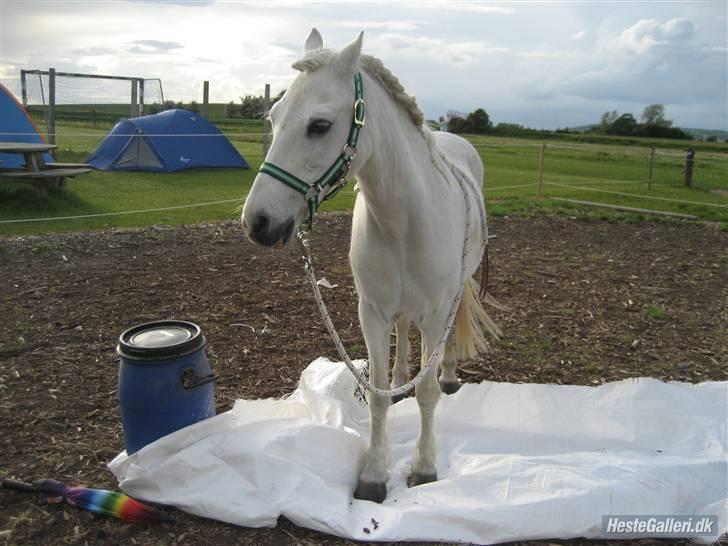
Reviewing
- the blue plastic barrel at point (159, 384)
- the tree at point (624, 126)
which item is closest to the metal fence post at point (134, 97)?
the blue plastic barrel at point (159, 384)

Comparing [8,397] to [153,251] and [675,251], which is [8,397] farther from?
[675,251]

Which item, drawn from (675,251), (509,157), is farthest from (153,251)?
(509,157)

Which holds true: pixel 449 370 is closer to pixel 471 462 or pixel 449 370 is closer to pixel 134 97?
pixel 471 462

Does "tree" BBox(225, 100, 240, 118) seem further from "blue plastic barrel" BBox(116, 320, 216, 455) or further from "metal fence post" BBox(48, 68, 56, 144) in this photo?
"blue plastic barrel" BBox(116, 320, 216, 455)

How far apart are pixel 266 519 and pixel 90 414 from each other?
63.3 inches

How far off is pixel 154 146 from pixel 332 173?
12.9m

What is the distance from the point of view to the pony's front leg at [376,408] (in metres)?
2.91

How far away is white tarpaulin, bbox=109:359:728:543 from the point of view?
2.59 metres

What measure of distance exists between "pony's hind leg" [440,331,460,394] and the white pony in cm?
74

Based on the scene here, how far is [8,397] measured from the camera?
3680 millimetres

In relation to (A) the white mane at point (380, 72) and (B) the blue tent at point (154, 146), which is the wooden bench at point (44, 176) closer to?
(B) the blue tent at point (154, 146)

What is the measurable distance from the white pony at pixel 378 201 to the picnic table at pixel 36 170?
326 inches

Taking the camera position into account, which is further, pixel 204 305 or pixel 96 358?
pixel 204 305

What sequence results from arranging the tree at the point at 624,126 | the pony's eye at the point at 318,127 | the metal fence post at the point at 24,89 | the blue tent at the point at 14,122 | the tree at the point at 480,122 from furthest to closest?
1. the tree at the point at 624,126
2. the tree at the point at 480,122
3. the metal fence post at the point at 24,89
4. the blue tent at the point at 14,122
5. the pony's eye at the point at 318,127
